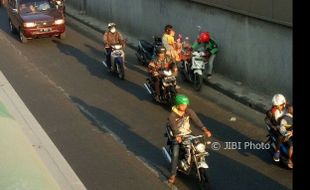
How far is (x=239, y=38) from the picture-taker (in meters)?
14.7

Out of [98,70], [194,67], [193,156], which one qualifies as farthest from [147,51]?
[193,156]

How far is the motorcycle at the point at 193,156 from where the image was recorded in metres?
8.44

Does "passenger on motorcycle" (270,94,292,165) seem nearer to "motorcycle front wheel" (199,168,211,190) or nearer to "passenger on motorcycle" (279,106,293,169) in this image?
"passenger on motorcycle" (279,106,293,169)

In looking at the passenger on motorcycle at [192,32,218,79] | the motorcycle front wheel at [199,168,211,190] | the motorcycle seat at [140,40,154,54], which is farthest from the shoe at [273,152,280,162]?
the motorcycle seat at [140,40,154,54]

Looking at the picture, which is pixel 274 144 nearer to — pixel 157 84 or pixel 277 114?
pixel 277 114

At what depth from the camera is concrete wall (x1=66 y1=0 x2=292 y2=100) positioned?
42.7 ft

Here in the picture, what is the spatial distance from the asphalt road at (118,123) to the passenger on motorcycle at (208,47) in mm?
841

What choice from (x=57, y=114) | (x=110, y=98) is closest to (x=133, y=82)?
(x=110, y=98)

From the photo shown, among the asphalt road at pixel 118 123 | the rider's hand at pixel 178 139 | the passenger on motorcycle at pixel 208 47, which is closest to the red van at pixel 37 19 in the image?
the asphalt road at pixel 118 123

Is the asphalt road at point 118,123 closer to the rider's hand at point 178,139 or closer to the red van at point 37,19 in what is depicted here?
the rider's hand at point 178,139

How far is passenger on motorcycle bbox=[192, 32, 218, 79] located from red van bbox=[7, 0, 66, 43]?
9.17 metres

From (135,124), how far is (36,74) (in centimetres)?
657
